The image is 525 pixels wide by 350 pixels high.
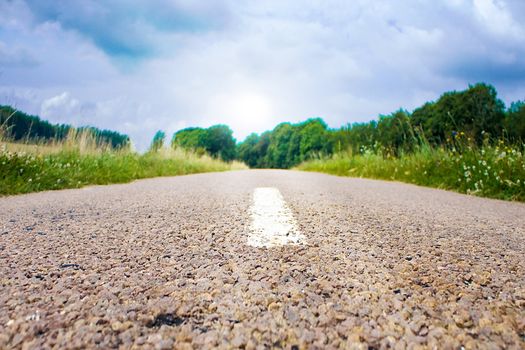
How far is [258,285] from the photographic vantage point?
1116 mm

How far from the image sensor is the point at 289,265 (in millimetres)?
1301

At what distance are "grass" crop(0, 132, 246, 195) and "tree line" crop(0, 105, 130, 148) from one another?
0.57 ft

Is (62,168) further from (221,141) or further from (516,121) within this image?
(221,141)

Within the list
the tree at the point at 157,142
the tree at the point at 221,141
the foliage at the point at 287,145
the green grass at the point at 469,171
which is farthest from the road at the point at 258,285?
the tree at the point at 221,141

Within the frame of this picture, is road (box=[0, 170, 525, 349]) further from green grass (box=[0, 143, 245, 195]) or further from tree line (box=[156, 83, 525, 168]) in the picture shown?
tree line (box=[156, 83, 525, 168])

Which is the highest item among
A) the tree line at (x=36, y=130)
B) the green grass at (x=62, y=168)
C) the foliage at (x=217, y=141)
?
the foliage at (x=217, y=141)

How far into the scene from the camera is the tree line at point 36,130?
620cm

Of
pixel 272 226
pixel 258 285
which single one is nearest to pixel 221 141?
pixel 272 226

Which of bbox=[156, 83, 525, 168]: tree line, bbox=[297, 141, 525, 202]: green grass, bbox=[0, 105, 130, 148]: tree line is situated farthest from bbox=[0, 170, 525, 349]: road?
bbox=[156, 83, 525, 168]: tree line

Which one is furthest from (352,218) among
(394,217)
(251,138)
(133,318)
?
(251,138)

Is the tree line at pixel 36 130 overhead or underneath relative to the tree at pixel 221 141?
underneath

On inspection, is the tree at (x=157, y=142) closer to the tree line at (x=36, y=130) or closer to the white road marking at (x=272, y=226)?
the tree line at (x=36, y=130)

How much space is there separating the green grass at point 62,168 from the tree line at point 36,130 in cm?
25

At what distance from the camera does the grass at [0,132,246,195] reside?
5.00m
